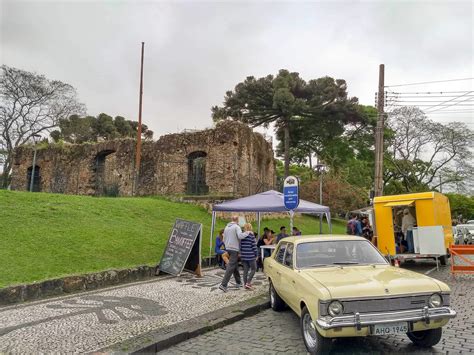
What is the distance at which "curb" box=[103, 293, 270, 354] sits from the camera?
203 inches

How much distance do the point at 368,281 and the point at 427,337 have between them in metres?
A: 1.11

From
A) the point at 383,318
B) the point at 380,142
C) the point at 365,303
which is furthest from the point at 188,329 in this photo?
the point at 380,142

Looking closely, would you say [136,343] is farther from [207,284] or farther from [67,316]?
[207,284]

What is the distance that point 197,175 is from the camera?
74.5ft

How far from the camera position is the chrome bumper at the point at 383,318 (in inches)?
176

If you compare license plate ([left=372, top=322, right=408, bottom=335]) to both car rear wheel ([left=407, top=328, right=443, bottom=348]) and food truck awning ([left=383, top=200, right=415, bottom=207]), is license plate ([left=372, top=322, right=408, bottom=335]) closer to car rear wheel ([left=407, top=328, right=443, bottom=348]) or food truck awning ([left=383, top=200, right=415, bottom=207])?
car rear wheel ([left=407, top=328, right=443, bottom=348])

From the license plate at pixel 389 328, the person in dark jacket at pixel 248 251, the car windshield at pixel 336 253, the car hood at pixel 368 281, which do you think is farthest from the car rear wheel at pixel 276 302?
the license plate at pixel 389 328

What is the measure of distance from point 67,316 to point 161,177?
17965 millimetres

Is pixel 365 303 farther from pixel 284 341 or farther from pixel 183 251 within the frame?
pixel 183 251

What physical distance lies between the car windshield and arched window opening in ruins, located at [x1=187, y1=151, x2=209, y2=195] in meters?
16.6

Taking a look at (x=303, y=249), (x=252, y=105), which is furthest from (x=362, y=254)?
(x=252, y=105)

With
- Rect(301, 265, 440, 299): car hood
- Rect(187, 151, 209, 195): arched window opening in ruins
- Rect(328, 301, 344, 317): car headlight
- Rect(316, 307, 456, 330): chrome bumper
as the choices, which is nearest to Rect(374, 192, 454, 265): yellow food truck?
Rect(301, 265, 440, 299): car hood

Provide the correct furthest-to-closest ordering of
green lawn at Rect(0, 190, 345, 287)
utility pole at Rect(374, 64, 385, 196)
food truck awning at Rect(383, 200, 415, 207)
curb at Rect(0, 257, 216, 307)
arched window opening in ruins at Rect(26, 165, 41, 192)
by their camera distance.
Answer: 1. arched window opening in ruins at Rect(26, 165, 41, 192)
2. utility pole at Rect(374, 64, 385, 196)
3. food truck awning at Rect(383, 200, 415, 207)
4. green lawn at Rect(0, 190, 345, 287)
5. curb at Rect(0, 257, 216, 307)

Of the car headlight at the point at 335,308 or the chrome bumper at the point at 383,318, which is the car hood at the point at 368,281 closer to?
the car headlight at the point at 335,308
